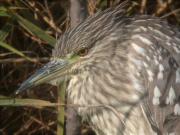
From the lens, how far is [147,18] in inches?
117

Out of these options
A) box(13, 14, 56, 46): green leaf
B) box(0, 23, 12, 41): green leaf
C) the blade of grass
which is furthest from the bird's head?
box(0, 23, 12, 41): green leaf

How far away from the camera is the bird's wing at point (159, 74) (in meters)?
2.76

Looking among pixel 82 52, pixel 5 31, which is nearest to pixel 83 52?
pixel 82 52

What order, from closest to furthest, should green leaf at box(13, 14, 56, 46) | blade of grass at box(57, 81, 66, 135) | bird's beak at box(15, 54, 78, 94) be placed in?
bird's beak at box(15, 54, 78, 94), blade of grass at box(57, 81, 66, 135), green leaf at box(13, 14, 56, 46)

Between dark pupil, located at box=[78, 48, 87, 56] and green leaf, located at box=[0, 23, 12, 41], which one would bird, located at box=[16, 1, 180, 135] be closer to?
dark pupil, located at box=[78, 48, 87, 56]

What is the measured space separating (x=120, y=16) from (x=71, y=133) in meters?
0.57

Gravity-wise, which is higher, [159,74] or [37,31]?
[37,31]

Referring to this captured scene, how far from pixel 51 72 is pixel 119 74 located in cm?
29

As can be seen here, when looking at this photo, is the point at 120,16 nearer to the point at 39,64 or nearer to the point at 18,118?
the point at 39,64

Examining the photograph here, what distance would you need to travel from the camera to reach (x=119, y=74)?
2791 millimetres

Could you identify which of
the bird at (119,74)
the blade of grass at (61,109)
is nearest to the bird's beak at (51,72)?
the bird at (119,74)

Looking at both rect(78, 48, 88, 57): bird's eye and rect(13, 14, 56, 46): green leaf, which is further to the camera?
rect(13, 14, 56, 46): green leaf

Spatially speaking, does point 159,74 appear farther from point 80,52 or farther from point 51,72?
point 51,72

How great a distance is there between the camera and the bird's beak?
2.71 metres
